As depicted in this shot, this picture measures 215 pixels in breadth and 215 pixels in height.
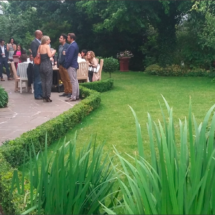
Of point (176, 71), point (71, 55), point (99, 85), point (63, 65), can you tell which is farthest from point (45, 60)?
point (176, 71)

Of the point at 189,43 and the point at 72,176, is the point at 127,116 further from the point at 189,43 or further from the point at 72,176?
the point at 189,43

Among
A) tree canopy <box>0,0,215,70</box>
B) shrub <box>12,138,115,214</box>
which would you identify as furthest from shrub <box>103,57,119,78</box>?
shrub <box>12,138,115,214</box>

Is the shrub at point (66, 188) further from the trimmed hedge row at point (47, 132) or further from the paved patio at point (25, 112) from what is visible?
the paved patio at point (25, 112)

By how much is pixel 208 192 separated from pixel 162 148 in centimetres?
34

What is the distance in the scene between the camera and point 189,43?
17547mm

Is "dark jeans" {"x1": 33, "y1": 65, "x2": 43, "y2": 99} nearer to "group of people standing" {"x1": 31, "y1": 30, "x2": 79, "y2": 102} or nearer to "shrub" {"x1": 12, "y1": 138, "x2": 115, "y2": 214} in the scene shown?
"group of people standing" {"x1": 31, "y1": 30, "x2": 79, "y2": 102}

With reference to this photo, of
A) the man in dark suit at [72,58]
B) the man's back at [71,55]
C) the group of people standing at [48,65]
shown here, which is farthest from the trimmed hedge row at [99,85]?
the man's back at [71,55]

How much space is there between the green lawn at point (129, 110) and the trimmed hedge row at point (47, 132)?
13cm

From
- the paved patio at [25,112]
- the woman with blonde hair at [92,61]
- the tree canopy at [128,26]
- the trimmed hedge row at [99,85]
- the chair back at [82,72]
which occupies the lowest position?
the paved patio at [25,112]

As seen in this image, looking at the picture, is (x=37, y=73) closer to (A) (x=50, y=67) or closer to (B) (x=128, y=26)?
(A) (x=50, y=67)

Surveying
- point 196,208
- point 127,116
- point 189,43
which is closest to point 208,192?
point 196,208

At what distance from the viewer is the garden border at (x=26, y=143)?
2952mm

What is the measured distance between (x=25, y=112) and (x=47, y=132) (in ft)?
8.28

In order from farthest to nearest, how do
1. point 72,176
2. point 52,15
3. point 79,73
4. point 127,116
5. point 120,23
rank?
point 52,15, point 120,23, point 79,73, point 127,116, point 72,176
